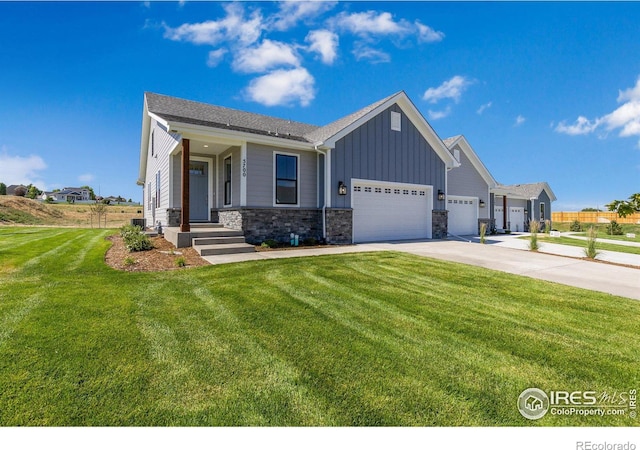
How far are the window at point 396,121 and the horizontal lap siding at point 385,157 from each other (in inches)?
6.6

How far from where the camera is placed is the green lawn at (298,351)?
1933 mm

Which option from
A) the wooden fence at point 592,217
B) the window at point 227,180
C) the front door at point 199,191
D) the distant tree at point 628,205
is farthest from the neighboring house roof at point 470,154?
the wooden fence at point 592,217

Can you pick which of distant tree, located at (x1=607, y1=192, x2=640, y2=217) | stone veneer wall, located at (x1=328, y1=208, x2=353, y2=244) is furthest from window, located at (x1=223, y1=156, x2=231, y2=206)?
distant tree, located at (x1=607, y1=192, x2=640, y2=217)

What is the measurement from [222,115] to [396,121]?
7.62 metres

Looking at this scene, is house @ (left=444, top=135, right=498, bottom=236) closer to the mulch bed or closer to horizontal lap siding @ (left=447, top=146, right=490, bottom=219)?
horizontal lap siding @ (left=447, top=146, right=490, bottom=219)

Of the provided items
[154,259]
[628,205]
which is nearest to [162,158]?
[154,259]

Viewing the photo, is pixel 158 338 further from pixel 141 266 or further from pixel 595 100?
pixel 595 100

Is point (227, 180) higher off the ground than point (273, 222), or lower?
higher

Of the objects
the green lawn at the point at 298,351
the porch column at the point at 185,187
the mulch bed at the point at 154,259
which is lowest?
the green lawn at the point at 298,351

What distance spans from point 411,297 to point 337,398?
2.74 meters

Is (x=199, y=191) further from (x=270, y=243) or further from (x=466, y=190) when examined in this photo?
(x=466, y=190)

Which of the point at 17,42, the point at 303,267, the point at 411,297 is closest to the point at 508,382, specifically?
the point at 411,297

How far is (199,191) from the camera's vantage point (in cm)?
1205

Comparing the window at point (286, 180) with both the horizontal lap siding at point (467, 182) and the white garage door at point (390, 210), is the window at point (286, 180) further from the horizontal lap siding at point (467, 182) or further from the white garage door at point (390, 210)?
the horizontal lap siding at point (467, 182)
